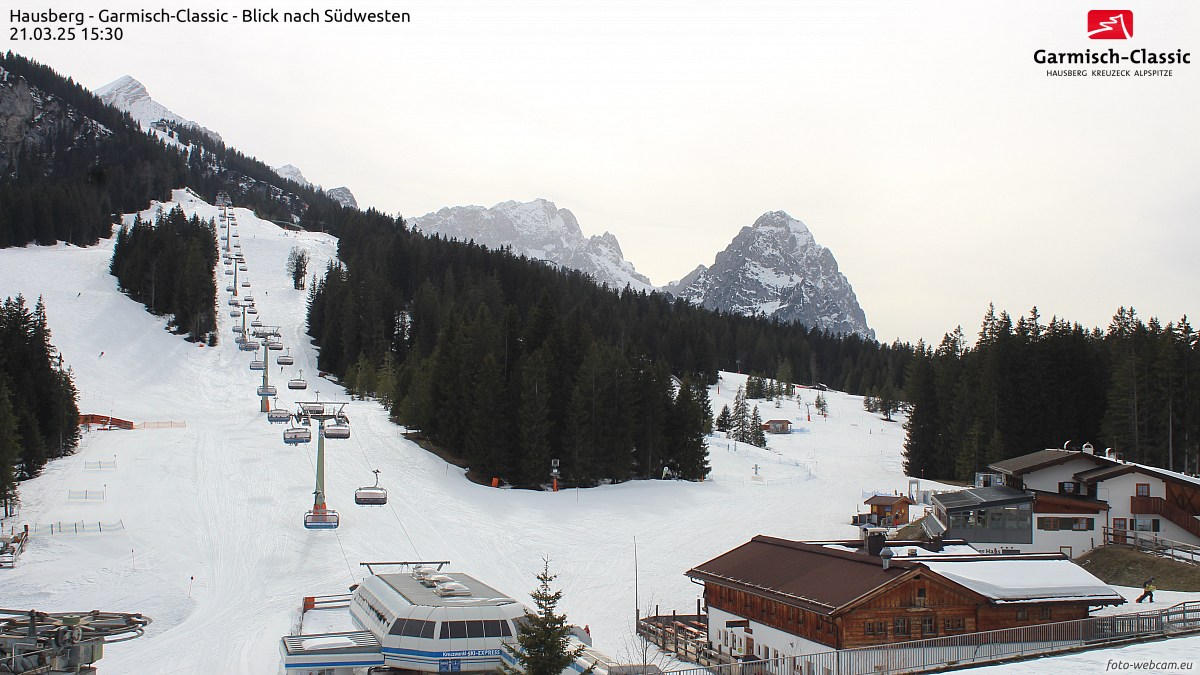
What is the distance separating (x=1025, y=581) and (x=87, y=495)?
46.8 m

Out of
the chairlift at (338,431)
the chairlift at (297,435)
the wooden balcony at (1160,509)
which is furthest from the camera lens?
the chairlift at (297,435)

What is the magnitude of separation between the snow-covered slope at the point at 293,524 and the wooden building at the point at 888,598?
529 centimetres

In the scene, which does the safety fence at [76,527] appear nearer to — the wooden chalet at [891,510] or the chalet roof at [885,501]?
the wooden chalet at [891,510]

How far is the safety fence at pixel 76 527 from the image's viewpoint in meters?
43.7

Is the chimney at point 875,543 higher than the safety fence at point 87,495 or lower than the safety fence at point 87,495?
higher

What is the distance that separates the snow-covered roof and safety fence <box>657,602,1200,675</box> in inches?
41.1

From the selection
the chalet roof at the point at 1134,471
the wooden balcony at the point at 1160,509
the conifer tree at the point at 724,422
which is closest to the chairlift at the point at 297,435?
the chalet roof at the point at 1134,471

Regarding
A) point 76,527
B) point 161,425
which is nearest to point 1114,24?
point 76,527

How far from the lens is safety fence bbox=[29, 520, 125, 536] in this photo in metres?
43.7

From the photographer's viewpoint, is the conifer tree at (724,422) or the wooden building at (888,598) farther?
the conifer tree at (724,422)

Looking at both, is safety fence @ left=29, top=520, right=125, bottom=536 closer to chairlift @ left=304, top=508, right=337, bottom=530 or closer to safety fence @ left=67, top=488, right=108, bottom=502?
safety fence @ left=67, top=488, right=108, bottom=502

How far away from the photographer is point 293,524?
47844 mm

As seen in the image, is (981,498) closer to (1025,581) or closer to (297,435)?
(1025,581)

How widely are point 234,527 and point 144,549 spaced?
15.7 feet
